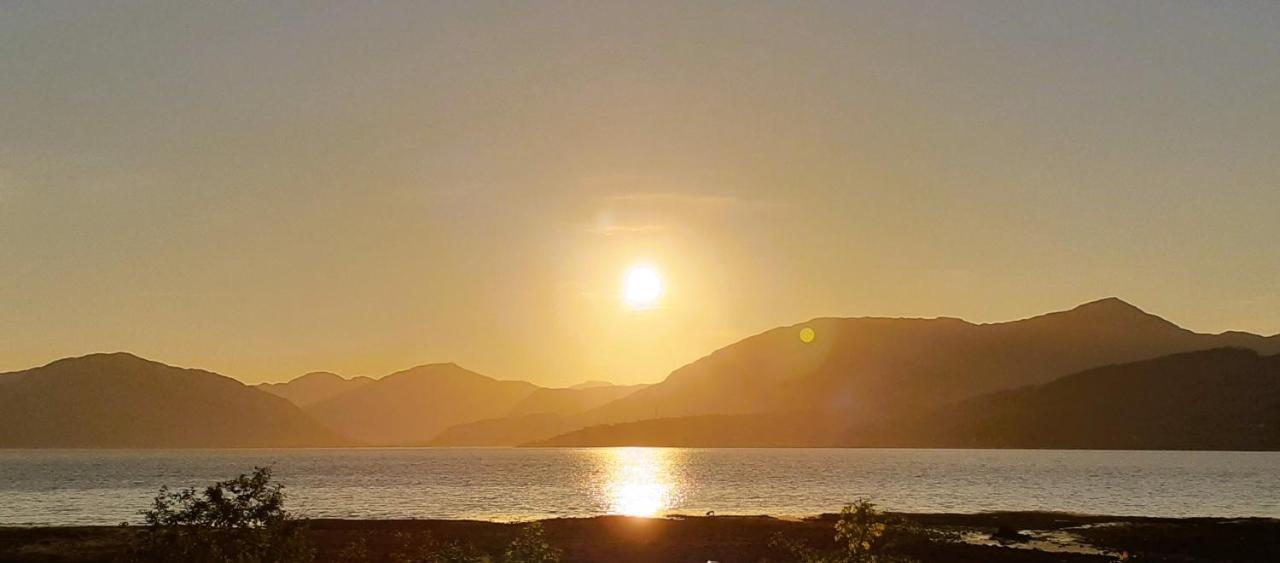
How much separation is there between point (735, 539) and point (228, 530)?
5349 cm

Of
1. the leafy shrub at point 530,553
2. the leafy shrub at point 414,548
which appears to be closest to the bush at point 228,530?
the leafy shrub at point 530,553

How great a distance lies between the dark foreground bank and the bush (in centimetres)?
3074

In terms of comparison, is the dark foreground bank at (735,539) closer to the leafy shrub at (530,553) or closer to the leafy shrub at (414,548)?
the leafy shrub at (414,548)

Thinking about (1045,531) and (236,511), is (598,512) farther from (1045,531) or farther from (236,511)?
(236,511)

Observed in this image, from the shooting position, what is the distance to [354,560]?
2601 inches

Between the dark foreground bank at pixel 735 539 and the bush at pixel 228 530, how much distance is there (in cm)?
3074

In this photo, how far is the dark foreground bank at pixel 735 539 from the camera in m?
70.2

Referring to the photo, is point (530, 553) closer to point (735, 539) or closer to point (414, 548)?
point (414, 548)

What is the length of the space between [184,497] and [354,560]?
117ft

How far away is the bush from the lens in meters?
30.3

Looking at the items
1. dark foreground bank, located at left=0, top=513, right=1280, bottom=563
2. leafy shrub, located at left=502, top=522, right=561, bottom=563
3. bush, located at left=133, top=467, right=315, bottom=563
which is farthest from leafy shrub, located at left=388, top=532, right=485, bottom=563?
leafy shrub, located at left=502, top=522, right=561, bottom=563

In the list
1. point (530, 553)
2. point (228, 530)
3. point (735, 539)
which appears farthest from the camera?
point (735, 539)

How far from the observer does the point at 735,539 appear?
80.5 metres

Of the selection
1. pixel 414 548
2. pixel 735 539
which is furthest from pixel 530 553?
pixel 735 539
